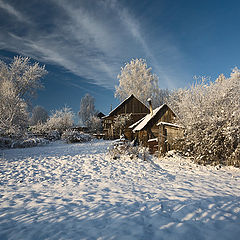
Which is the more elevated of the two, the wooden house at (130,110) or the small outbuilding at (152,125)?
the wooden house at (130,110)

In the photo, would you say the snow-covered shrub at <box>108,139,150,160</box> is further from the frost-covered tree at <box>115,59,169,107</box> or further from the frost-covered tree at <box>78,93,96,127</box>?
the frost-covered tree at <box>78,93,96,127</box>

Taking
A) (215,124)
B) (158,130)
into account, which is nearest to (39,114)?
(158,130)

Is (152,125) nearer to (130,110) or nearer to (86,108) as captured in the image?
(130,110)

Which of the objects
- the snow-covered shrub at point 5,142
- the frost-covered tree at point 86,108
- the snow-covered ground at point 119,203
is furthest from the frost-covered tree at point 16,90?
the frost-covered tree at point 86,108

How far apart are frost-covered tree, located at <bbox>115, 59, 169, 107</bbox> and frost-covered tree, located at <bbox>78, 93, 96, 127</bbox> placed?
2071 centimetres

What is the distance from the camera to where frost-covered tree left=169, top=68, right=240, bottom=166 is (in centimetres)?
645

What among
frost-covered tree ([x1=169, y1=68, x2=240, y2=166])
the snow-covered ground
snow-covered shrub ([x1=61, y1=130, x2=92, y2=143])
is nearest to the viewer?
the snow-covered ground

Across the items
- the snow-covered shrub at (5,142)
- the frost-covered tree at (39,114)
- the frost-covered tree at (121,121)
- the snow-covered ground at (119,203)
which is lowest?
the snow-covered ground at (119,203)

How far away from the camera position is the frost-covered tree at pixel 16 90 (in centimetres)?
1290

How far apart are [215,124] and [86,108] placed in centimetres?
4421

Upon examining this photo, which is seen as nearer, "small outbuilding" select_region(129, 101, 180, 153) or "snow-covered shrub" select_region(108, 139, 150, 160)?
"snow-covered shrub" select_region(108, 139, 150, 160)

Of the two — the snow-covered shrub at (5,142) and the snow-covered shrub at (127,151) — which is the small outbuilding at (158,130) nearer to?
the snow-covered shrub at (127,151)

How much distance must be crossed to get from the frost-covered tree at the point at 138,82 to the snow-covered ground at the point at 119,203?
2245 centimetres

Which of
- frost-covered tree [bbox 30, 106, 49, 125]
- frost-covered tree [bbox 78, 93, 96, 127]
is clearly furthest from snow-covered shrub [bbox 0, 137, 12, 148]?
frost-covered tree [bbox 30, 106, 49, 125]
